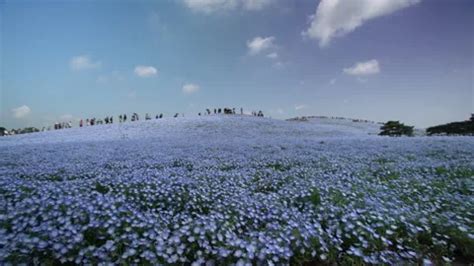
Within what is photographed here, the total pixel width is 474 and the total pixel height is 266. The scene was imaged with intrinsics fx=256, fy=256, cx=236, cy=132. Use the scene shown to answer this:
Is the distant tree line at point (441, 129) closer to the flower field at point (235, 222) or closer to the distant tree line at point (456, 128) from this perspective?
the distant tree line at point (456, 128)

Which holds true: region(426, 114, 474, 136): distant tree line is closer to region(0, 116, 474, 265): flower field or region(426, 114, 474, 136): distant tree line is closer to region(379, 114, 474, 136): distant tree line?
region(379, 114, 474, 136): distant tree line

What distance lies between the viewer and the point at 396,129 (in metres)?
27.2

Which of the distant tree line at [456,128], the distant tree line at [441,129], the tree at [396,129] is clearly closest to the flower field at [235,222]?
the tree at [396,129]

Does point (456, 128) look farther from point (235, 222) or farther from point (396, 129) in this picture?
point (235, 222)

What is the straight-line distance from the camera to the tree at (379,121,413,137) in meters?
26.7

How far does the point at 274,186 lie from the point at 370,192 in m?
2.09

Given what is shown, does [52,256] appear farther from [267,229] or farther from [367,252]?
[367,252]

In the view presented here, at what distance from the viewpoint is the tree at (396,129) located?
26.7m

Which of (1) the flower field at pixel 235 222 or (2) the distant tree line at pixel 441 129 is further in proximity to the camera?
(2) the distant tree line at pixel 441 129

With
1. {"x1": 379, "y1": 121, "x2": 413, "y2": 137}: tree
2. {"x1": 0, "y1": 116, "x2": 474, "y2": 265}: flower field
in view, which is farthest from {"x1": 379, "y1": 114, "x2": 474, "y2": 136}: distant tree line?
{"x1": 0, "y1": 116, "x2": 474, "y2": 265}: flower field

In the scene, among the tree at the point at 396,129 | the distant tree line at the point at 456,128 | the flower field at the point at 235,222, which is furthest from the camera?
the tree at the point at 396,129

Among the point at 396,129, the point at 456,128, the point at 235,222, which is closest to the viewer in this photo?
the point at 235,222

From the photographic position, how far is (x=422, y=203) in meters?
5.05

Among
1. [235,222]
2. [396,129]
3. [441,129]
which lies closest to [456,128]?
[441,129]
